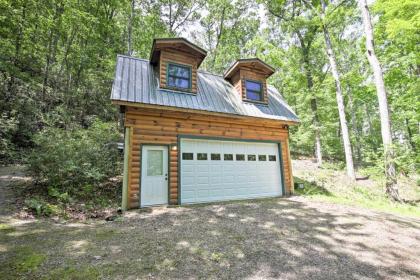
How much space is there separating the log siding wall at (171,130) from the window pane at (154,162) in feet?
0.97

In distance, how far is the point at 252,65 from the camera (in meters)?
9.27

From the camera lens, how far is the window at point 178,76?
7605 mm

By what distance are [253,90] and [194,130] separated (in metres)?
3.76

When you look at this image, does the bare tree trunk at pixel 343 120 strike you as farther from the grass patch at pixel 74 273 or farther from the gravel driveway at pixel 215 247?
the grass patch at pixel 74 273

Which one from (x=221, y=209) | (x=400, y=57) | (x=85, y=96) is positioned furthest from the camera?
(x=85, y=96)

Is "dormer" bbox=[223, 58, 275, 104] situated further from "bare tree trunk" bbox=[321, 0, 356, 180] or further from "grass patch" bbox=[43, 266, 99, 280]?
"grass patch" bbox=[43, 266, 99, 280]

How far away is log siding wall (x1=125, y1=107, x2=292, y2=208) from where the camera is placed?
6230 millimetres

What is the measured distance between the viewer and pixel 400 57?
12.0m

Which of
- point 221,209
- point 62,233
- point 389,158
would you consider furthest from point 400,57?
point 62,233

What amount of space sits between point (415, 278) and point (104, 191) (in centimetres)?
786

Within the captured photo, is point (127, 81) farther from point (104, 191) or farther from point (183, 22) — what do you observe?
point (183, 22)

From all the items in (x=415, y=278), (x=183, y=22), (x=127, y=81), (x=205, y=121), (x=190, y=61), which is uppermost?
(x=183, y=22)

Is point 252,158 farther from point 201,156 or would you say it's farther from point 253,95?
point 253,95

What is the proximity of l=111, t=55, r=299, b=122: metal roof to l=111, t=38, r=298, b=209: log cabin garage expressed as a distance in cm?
3
